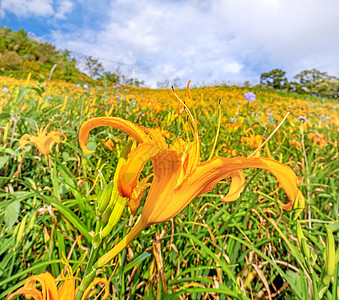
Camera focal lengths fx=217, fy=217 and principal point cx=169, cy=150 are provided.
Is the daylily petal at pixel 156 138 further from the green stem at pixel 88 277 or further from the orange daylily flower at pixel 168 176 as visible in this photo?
the green stem at pixel 88 277

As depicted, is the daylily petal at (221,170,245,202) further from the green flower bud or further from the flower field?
the green flower bud

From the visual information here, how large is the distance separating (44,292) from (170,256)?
609 millimetres

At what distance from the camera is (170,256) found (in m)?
0.87

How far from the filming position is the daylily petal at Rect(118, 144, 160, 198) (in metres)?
0.28

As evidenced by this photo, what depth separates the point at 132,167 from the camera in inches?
11.0

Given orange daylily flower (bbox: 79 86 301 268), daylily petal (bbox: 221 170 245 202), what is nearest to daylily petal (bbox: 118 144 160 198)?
orange daylily flower (bbox: 79 86 301 268)

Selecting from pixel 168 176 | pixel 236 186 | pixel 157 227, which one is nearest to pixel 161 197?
pixel 168 176

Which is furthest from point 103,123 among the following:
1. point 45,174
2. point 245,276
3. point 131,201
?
point 45,174

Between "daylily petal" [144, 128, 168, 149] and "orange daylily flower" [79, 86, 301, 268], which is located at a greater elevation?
"daylily petal" [144, 128, 168, 149]

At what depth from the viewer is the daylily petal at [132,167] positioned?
0.28 meters

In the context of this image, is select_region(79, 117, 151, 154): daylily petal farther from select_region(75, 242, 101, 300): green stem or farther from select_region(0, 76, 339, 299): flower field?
select_region(75, 242, 101, 300): green stem

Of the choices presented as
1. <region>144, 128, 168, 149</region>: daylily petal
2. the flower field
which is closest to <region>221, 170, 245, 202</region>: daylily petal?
the flower field

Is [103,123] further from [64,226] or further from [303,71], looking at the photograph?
[303,71]

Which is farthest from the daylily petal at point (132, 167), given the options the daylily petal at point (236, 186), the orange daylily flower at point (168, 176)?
the daylily petal at point (236, 186)
